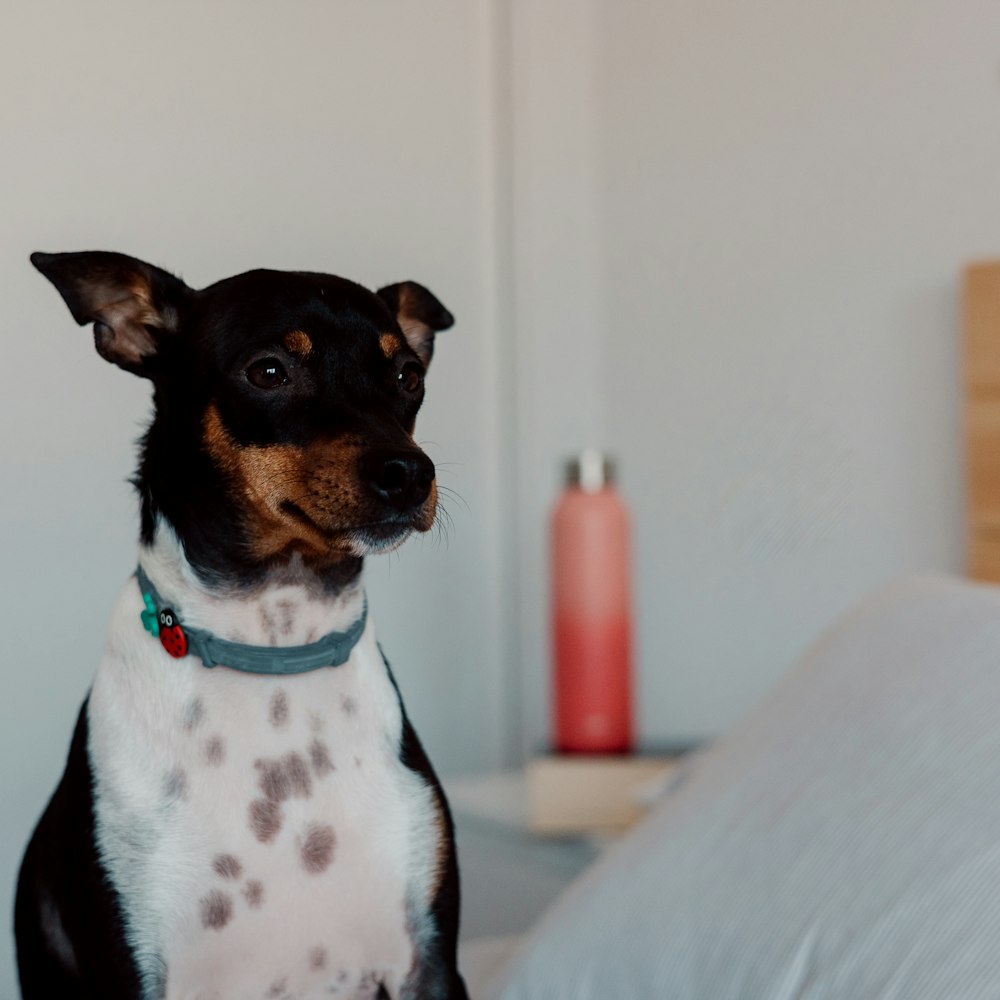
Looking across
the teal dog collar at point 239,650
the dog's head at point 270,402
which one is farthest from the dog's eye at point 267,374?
the teal dog collar at point 239,650

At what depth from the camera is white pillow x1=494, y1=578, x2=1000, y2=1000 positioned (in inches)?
41.8

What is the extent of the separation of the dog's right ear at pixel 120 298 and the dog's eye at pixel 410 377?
10cm

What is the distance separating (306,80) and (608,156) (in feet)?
6.09

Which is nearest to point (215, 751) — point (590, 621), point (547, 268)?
point (590, 621)

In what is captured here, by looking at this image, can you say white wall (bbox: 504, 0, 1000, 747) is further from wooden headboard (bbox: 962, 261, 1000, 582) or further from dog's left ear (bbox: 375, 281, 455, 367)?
dog's left ear (bbox: 375, 281, 455, 367)

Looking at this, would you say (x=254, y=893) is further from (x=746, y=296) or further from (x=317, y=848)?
(x=746, y=296)

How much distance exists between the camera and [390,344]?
2.13 feet

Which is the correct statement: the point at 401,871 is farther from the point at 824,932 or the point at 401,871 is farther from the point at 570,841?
the point at 570,841

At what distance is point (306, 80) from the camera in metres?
0.81

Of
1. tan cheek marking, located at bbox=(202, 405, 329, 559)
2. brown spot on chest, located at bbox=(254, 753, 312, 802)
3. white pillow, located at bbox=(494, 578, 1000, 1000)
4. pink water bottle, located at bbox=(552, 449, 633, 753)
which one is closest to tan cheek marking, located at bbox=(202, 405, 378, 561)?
tan cheek marking, located at bbox=(202, 405, 329, 559)

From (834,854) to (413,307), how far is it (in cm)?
71

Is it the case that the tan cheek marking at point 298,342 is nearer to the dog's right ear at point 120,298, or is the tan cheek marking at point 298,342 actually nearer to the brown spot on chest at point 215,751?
the dog's right ear at point 120,298

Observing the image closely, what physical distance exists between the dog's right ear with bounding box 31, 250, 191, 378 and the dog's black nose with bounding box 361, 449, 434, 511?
11 cm

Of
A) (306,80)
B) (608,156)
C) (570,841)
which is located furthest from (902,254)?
(306,80)
